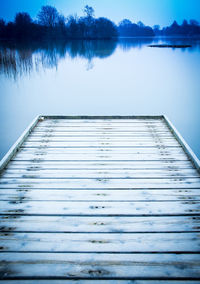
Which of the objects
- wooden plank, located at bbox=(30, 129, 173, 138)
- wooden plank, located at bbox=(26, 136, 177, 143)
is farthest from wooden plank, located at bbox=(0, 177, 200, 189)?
wooden plank, located at bbox=(30, 129, 173, 138)

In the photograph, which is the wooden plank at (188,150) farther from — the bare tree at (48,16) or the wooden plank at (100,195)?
the bare tree at (48,16)

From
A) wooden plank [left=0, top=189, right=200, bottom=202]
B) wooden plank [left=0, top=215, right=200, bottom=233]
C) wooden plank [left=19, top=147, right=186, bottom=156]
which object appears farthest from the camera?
wooden plank [left=19, top=147, right=186, bottom=156]

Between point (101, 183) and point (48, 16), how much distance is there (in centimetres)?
5743

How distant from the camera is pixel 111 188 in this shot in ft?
8.56

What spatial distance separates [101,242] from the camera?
1.91m

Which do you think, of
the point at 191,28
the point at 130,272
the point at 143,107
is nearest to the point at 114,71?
the point at 143,107

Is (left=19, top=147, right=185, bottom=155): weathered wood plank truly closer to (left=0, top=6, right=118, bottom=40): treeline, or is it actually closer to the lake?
the lake

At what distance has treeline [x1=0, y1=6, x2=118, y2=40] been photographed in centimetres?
4288

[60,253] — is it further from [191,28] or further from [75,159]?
[191,28]

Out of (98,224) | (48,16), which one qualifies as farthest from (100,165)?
(48,16)

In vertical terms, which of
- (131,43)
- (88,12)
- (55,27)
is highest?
(88,12)

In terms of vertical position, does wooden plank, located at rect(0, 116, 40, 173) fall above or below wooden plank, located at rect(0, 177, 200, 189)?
above

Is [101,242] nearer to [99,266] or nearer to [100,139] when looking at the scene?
[99,266]

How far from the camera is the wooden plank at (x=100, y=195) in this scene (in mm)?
2436
